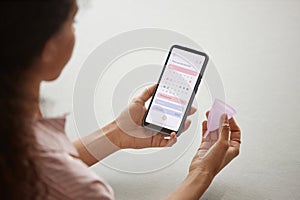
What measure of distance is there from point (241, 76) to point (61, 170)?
2.36 feet

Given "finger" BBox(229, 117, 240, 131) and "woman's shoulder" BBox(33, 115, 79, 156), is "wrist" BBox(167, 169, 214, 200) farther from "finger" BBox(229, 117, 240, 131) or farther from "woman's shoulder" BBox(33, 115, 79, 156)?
"woman's shoulder" BBox(33, 115, 79, 156)

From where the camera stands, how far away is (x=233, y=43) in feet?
4.77

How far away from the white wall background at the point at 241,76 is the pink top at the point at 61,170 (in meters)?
0.04

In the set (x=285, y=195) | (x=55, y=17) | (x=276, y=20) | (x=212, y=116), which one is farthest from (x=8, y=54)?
(x=276, y=20)

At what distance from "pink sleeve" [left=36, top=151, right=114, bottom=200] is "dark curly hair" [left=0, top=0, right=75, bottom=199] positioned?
23 mm

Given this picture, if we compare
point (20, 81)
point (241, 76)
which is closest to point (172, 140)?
point (241, 76)

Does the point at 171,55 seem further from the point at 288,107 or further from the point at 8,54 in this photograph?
the point at 8,54

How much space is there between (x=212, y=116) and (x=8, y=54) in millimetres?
515

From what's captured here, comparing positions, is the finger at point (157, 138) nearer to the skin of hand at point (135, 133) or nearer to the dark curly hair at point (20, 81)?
the skin of hand at point (135, 133)

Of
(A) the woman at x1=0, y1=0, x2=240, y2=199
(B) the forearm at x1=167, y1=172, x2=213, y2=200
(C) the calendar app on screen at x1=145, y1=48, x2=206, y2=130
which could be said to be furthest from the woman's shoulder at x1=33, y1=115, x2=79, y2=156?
(C) the calendar app on screen at x1=145, y1=48, x2=206, y2=130

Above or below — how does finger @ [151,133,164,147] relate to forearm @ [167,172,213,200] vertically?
above

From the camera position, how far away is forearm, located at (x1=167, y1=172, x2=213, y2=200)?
37.4 inches

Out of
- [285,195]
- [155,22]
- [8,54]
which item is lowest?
[285,195]

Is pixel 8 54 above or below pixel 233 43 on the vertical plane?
below
